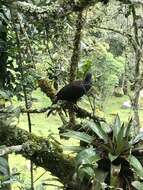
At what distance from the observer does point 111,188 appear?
2.46 metres

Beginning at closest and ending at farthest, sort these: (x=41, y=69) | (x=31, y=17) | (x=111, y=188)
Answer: (x=111, y=188), (x=31, y=17), (x=41, y=69)

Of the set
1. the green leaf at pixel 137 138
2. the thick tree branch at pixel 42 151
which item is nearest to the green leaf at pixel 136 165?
the green leaf at pixel 137 138

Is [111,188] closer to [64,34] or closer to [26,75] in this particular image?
[26,75]

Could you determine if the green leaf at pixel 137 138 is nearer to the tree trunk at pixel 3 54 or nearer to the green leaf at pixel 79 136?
the green leaf at pixel 79 136

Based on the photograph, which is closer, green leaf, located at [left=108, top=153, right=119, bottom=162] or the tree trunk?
green leaf, located at [left=108, top=153, right=119, bottom=162]

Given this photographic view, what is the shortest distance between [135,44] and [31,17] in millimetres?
862

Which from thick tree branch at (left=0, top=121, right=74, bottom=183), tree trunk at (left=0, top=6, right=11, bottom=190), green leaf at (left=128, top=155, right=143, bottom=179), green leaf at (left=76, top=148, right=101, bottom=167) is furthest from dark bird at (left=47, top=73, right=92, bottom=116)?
green leaf at (left=128, top=155, right=143, bottom=179)

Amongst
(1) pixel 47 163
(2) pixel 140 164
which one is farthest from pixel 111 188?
(1) pixel 47 163

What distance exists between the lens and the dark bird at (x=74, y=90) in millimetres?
3025

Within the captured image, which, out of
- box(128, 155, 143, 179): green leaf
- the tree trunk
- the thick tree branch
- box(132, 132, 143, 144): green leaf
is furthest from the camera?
the tree trunk

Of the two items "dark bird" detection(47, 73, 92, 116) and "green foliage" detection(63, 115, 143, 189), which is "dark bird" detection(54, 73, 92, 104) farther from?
"green foliage" detection(63, 115, 143, 189)

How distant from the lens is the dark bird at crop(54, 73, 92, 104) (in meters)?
3.03

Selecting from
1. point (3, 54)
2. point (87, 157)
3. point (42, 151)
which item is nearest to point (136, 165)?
point (87, 157)

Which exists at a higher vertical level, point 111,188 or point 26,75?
point 26,75
